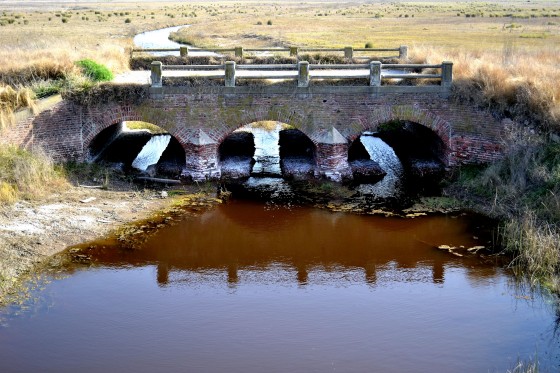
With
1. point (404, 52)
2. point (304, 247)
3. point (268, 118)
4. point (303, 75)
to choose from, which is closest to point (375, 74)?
point (303, 75)

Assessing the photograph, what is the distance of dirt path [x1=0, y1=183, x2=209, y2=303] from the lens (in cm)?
1565

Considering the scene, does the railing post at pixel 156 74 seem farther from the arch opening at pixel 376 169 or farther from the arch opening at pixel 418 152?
the arch opening at pixel 418 152

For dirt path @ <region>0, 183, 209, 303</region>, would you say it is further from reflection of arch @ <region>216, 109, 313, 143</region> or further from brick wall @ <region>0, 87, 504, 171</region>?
reflection of arch @ <region>216, 109, 313, 143</region>

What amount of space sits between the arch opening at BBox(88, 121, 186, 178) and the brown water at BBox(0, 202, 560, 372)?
505cm

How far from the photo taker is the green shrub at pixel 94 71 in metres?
22.3

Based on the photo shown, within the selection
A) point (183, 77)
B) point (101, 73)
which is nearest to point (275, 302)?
point (183, 77)

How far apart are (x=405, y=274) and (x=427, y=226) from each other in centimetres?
326

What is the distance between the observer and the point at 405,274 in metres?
15.7

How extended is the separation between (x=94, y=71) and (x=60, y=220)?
672 cm

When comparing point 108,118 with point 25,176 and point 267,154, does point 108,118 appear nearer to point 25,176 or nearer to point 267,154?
point 25,176

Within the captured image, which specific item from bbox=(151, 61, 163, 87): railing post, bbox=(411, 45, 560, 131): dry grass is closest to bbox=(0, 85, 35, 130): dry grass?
bbox=(151, 61, 163, 87): railing post

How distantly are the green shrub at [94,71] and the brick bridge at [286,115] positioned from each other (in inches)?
53.4

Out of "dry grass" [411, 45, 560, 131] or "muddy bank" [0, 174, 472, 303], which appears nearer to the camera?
"muddy bank" [0, 174, 472, 303]

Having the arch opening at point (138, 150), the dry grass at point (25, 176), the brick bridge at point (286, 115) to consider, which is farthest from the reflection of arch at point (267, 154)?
the dry grass at point (25, 176)
